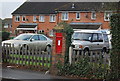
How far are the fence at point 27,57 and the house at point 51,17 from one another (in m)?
37.3

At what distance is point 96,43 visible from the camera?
65.1ft

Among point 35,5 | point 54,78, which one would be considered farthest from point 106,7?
point 35,5

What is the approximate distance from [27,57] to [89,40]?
771 cm

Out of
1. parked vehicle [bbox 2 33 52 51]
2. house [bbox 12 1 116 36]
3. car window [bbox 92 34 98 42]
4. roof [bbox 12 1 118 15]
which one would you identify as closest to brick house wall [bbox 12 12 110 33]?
house [bbox 12 1 116 36]

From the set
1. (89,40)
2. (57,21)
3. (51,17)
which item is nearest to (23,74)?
(89,40)

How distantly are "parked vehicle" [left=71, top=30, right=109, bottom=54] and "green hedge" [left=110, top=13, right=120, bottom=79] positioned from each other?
8619 millimetres

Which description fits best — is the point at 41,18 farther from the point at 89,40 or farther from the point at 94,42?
the point at 89,40

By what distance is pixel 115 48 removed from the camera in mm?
9641

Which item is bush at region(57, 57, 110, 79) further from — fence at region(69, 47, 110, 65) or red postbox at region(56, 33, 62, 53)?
red postbox at region(56, 33, 62, 53)

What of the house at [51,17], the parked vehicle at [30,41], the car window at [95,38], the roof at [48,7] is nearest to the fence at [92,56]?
the parked vehicle at [30,41]

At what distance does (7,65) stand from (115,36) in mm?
5851

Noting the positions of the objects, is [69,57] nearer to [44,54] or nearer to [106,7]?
[44,54]

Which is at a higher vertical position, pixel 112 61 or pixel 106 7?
pixel 106 7

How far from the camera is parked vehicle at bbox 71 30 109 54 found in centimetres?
1860
